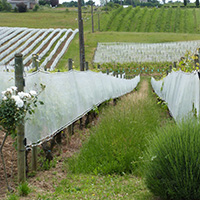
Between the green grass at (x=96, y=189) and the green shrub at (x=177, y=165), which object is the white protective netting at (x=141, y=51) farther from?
the green shrub at (x=177, y=165)

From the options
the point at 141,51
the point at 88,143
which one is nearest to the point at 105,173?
the point at 88,143

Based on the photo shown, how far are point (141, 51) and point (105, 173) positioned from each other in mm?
49910

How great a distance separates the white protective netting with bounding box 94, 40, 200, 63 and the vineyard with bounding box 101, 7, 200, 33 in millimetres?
22554

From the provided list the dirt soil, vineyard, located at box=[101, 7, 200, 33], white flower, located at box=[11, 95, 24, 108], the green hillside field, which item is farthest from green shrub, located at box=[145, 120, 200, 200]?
vineyard, located at box=[101, 7, 200, 33]

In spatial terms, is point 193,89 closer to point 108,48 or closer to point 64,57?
point 64,57

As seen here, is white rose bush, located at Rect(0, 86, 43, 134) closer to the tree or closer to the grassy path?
the grassy path

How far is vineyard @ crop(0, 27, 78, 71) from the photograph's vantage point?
39.8 metres

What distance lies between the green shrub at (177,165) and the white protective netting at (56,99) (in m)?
2.00

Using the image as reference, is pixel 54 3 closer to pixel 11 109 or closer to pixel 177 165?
pixel 11 109

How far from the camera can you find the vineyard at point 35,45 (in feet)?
130

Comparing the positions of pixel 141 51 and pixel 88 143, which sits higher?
pixel 88 143

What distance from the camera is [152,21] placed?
87.2m

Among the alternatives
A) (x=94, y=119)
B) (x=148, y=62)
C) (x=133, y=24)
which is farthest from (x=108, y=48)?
(x=94, y=119)

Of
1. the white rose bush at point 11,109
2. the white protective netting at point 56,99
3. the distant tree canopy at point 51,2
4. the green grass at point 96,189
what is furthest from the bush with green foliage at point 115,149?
the distant tree canopy at point 51,2
